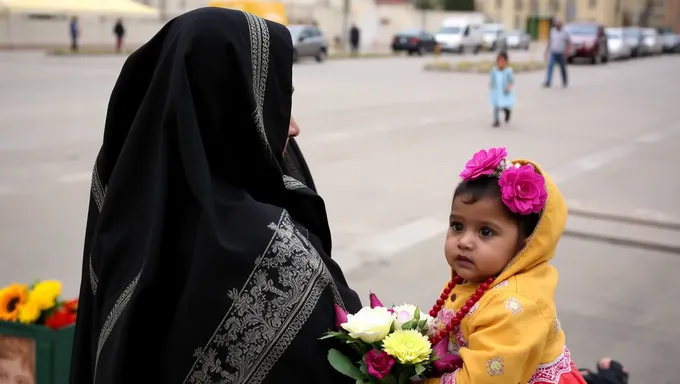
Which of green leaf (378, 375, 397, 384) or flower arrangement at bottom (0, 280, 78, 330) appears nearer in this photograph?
green leaf (378, 375, 397, 384)

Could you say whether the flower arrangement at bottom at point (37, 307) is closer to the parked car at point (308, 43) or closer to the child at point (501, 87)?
the child at point (501, 87)

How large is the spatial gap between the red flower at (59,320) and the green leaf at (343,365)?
1.42 m

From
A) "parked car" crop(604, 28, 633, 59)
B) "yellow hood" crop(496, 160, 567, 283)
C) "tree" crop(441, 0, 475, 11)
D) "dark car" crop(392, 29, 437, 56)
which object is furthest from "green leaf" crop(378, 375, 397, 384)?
"tree" crop(441, 0, 475, 11)

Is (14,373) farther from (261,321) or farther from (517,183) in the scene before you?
(517,183)

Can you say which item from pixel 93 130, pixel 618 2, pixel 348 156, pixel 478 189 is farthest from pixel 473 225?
pixel 618 2

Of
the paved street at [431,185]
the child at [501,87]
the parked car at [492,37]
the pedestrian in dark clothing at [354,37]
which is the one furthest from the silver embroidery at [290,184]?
the parked car at [492,37]

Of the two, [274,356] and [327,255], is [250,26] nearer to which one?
[327,255]

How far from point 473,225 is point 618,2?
71.4 meters

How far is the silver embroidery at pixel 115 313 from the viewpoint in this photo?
180 centimetres

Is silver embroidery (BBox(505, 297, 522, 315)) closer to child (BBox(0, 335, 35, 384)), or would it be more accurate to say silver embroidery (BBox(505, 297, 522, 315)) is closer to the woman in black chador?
the woman in black chador

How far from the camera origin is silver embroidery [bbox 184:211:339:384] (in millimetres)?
1774

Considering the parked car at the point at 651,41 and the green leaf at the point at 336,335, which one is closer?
the green leaf at the point at 336,335

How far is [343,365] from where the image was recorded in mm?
1838

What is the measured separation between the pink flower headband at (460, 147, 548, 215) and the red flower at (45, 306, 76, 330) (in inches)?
62.2
